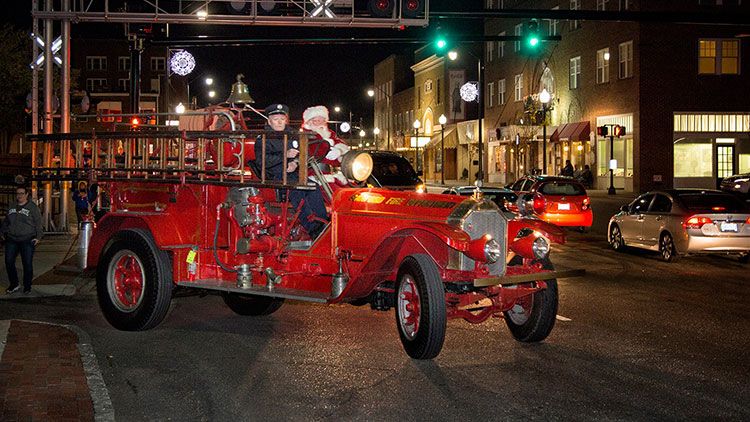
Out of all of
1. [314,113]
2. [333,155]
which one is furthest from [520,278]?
[314,113]

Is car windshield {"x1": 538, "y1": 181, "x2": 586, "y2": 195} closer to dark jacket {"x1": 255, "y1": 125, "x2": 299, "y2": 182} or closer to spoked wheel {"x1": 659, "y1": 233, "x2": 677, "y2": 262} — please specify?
spoked wheel {"x1": 659, "y1": 233, "x2": 677, "y2": 262}

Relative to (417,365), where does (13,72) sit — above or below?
above

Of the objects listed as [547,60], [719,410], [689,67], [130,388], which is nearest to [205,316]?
[130,388]

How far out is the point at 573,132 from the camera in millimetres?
49062

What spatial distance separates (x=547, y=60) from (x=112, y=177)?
148 feet

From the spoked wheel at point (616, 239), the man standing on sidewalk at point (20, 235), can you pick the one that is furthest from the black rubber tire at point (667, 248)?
the man standing on sidewalk at point (20, 235)

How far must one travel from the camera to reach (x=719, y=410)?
6.94 meters

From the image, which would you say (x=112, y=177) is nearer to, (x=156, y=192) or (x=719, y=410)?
(x=156, y=192)

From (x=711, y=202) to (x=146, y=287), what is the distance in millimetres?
11923

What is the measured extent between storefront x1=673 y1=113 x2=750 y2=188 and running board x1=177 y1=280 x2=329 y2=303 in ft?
122

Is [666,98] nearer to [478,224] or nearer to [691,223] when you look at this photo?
[691,223]

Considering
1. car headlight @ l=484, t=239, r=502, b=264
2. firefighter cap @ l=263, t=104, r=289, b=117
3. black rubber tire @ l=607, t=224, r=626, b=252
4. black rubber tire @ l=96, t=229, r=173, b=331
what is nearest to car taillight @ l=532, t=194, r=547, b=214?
black rubber tire @ l=607, t=224, r=626, b=252

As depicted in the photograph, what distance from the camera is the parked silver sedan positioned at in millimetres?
17344

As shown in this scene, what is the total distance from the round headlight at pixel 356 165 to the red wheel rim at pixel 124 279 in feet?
9.44
